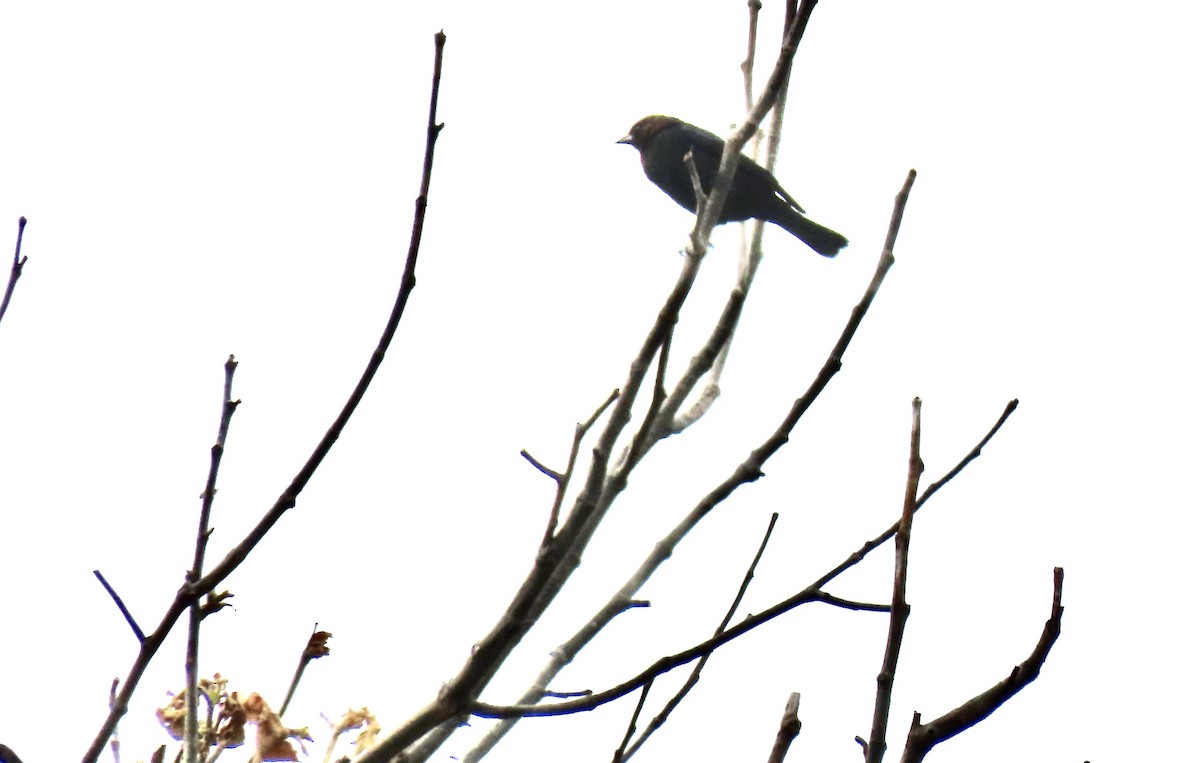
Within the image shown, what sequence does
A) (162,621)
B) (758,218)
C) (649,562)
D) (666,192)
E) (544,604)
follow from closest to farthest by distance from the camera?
(162,621), (544,604), (649,562), (758,218), (666,192)

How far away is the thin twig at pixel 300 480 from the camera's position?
1.55 meters

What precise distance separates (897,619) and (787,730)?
19 centimetres

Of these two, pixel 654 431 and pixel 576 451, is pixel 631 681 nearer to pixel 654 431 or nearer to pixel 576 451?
pixel 576 451

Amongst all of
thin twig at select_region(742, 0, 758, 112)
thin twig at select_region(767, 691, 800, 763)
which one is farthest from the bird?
thin twig at select_region(767, 691, 800, 763)

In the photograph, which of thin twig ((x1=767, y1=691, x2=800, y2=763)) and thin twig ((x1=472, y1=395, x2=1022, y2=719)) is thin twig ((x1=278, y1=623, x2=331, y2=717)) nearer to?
thin twig ((x1=472, y1=395, x2=1022, y2=719))

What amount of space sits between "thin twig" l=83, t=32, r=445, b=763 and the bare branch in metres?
0.83

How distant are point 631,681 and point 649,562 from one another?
0.40 m

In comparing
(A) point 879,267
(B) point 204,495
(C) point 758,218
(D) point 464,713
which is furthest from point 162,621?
(C) point 758,218

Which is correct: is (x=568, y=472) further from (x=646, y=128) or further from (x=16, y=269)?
(x=646, y=128)

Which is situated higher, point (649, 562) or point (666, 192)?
point (666, 192)

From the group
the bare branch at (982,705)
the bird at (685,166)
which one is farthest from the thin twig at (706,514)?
the bird at (685,166)

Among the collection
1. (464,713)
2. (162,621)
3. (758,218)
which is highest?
(758,218)

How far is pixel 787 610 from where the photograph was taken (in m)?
1.86

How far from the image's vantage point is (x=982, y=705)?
138cm
